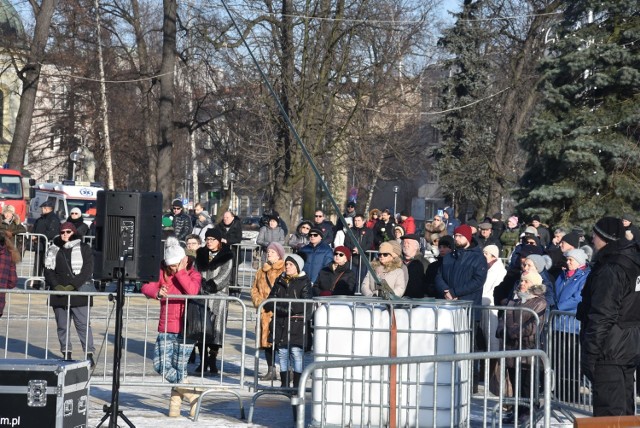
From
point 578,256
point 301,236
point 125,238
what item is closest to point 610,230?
point 578,256

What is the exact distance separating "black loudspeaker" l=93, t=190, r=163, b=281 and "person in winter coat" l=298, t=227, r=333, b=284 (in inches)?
249

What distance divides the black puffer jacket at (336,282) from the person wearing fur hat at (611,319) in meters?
4.35

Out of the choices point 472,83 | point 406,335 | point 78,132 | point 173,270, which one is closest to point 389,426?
point 406,335

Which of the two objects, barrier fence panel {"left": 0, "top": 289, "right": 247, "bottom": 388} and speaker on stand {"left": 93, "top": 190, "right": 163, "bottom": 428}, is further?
barrier fence panel {"left": 0, "top": 289, "right": 247, "bottom": 388}

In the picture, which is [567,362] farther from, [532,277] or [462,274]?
[462,274]

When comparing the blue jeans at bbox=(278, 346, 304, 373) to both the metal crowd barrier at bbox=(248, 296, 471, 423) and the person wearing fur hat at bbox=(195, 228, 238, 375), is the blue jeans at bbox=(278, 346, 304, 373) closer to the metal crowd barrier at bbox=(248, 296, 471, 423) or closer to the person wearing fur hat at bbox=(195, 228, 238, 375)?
the metal crowd barrier at bbox=(248, 296, 471, 423)

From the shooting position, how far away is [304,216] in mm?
34469

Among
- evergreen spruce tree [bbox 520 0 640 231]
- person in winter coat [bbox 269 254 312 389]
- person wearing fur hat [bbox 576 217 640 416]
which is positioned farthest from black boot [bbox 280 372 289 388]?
evergreen spruce tree [bbox 520 0 640 231]

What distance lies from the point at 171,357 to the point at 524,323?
326 cm

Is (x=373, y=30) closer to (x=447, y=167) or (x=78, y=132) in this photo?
Answer: (x=447, y=167)

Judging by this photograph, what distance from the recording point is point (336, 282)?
1288 cm

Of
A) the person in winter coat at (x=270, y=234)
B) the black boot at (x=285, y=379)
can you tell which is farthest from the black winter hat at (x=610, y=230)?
the person in winter coat at (x=270, y=234)

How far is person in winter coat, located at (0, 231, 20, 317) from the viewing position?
13.7m

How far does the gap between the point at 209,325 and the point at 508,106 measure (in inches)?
1297
